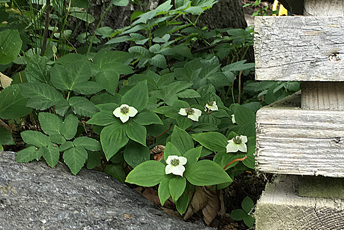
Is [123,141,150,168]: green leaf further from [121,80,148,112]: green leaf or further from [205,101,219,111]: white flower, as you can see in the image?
[205,101,219,111]: white flower

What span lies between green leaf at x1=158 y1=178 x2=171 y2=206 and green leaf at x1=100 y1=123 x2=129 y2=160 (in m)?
0.23

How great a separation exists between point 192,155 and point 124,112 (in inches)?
12.6

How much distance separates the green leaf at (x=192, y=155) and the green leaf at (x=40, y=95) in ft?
1.93

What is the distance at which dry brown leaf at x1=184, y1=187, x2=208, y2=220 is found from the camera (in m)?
1.50

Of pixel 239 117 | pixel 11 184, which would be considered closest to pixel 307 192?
pixel 239 117

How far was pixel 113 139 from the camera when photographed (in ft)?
4.81

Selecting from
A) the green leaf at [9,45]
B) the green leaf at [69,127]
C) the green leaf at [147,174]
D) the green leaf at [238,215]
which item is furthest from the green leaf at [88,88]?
the green leaf at [238,215]

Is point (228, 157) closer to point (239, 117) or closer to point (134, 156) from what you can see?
point (239, 117)

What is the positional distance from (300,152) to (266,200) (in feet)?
0.56

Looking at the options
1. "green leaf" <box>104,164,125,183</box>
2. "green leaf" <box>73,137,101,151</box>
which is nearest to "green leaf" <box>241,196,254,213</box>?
"green leaf" <box>104,164,125,183</box>

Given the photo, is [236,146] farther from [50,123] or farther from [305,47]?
[50,123]

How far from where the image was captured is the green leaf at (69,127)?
1563 mm

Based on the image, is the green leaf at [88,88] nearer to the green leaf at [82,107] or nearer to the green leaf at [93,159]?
the green leaf at [82,107]

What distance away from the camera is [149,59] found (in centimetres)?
236
